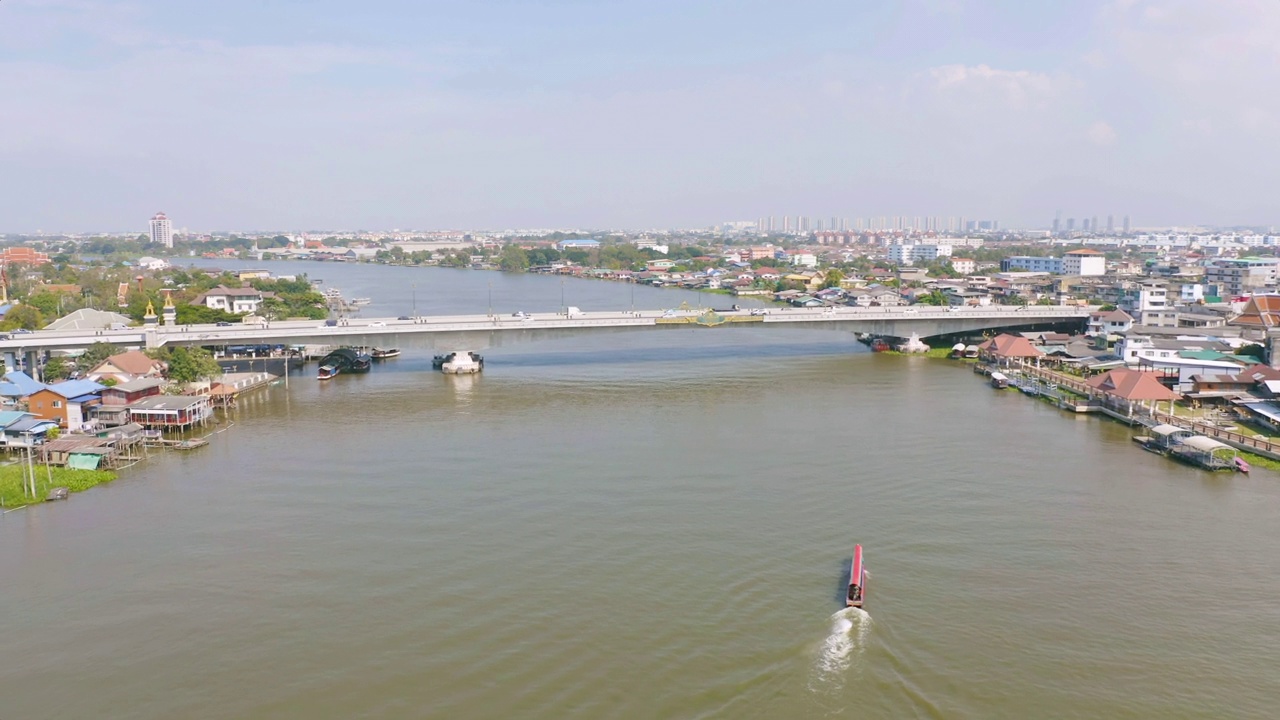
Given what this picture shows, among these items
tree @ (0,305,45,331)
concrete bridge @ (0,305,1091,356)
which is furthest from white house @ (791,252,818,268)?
tree @ (0,305,45,331)

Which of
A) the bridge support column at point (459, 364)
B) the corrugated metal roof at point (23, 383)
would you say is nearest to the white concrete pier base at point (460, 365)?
the bridge support column at point (459, 364)

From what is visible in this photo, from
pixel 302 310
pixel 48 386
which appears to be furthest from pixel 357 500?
pixel 302 310

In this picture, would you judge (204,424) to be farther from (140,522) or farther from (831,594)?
(831,594)

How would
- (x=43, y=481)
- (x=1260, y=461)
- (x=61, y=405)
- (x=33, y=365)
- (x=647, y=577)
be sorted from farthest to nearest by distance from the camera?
(x=33, y=365)
(x=61, y=405)
(x=1260, y=461)
(x=43, y=481)
(x=647, y=577)

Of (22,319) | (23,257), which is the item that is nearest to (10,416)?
(22,319)

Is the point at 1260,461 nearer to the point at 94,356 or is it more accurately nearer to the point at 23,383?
the point at 23,383

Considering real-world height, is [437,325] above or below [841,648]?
above

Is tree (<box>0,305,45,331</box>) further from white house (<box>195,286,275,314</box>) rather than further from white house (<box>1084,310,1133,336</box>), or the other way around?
white house (<box>1084,310,1133,336</box>)
